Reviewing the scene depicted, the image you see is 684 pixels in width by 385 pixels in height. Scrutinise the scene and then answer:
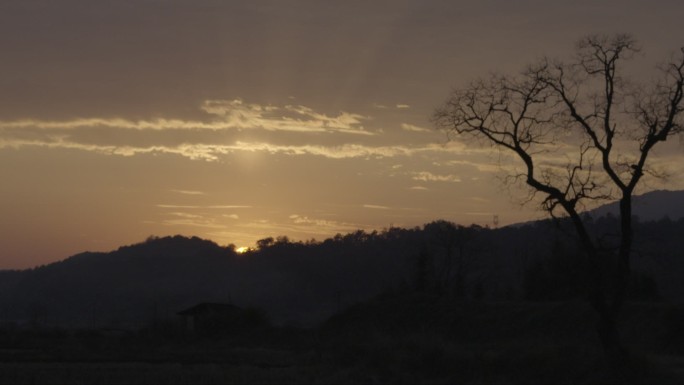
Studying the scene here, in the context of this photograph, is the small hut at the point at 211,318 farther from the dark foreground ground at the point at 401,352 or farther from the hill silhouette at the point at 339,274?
the hill silhouette at the point at 339,274

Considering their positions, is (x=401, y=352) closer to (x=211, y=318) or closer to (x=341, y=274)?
(x=211, y=318)

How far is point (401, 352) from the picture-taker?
38.5 meters

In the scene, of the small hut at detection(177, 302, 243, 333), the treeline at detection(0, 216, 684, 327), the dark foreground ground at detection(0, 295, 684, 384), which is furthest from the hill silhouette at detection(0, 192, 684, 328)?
the dark foreground ground at detection(0, 295, 684, 384)

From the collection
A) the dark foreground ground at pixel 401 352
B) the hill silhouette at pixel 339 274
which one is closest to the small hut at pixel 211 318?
the dark foreground ground at pixel 401 352

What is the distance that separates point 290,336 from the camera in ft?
230

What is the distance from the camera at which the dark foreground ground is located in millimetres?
30891

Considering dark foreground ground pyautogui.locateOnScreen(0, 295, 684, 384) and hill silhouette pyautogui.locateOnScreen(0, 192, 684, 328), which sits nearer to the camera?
dark foreground ground pyautogui.locateOnScreen(0, 295, 684, 384)

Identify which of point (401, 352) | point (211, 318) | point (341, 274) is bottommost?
point (401, 352)

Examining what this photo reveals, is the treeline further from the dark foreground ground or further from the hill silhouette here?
the dark foreground ground

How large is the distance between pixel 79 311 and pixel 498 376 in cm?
16814

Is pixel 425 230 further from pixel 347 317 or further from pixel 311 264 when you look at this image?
pixel 347 317

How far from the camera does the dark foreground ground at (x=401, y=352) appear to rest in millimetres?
30891

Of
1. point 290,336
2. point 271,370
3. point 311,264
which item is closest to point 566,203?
point 271,370

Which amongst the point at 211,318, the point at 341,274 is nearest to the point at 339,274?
the point at 341,274
